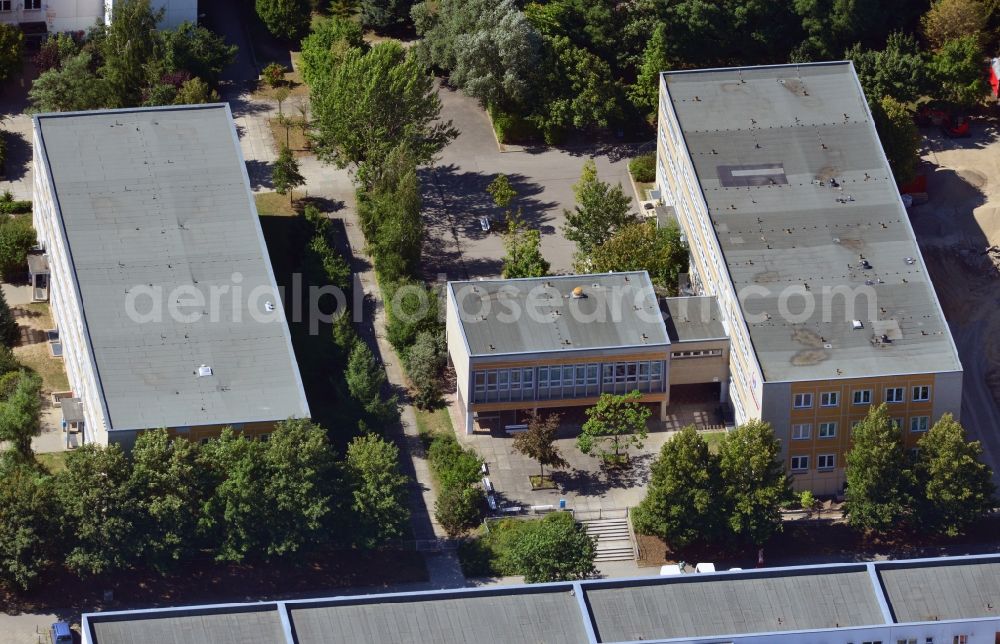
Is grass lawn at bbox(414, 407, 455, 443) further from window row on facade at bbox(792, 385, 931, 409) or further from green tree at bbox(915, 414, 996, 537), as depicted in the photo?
green tree at bbox(915, 414, 996, 537)

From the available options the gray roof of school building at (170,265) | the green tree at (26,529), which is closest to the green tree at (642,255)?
the gray roof of school building at (170,265)

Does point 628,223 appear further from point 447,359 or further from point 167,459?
point 167,459

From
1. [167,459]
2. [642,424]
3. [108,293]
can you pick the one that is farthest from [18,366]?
[642,424]

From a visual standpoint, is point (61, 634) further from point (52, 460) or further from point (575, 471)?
point (575, 471)

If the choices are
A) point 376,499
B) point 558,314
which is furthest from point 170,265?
point 558,314

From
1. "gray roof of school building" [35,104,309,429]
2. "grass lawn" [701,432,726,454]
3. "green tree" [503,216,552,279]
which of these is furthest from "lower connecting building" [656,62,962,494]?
"gray roof of school building" [35,104,309,429]

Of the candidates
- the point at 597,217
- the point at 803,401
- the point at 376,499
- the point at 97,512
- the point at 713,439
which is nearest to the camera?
the point at 97,512

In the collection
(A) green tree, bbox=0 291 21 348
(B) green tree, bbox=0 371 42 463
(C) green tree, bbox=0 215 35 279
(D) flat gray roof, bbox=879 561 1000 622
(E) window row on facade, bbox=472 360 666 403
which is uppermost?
(C) green tree, bbox=0 215 35 279
